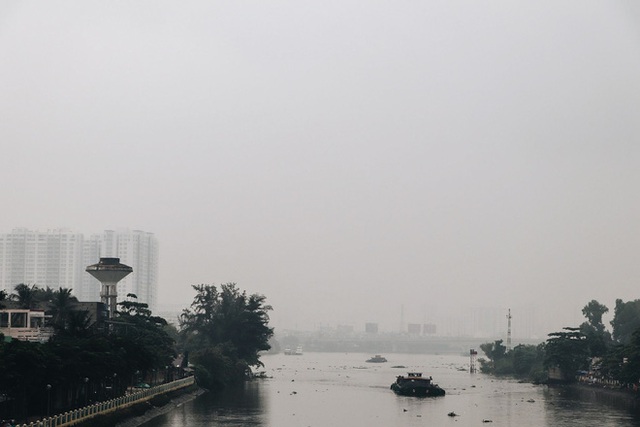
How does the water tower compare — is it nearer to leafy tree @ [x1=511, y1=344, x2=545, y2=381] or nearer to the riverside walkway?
the riverside walkway

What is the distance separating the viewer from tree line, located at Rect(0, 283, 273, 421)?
67.6 metres

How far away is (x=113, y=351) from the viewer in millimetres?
86375

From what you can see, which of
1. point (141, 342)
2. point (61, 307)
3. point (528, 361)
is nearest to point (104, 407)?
point (141, 342)

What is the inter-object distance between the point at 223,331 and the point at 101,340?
8217 cm

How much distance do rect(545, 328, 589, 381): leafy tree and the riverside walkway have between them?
7185 centimetres

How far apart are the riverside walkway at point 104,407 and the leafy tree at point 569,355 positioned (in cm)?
7185

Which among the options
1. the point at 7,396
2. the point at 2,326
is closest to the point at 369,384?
the point at 2,326

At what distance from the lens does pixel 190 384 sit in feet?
398

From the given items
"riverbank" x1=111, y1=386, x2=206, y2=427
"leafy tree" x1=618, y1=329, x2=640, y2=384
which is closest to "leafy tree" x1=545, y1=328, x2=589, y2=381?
"leafy tree" x1=618, y1=329, x2=640, y2=384

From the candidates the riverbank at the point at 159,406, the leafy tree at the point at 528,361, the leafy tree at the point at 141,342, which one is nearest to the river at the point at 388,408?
the riverbank at the point at 159,406

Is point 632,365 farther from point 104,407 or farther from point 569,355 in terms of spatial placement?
point 104,407

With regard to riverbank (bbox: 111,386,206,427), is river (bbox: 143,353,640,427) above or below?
below

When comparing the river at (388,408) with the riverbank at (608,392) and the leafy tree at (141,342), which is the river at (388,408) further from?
the leafy tree at (141,342)

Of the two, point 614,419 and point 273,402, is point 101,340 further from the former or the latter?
point 614,419
